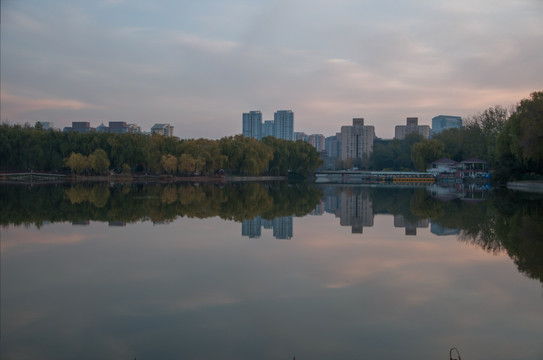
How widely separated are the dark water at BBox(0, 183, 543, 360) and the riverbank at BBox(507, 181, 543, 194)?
81.5 ft

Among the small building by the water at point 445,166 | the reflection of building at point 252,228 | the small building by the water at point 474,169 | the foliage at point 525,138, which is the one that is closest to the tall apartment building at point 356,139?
the small building by the water at point 445,166

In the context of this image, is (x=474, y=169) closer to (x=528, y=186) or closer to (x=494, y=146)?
(x=494, y=146)

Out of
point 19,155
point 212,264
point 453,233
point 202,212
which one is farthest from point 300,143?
point 212,264

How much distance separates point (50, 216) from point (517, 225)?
49.6ft

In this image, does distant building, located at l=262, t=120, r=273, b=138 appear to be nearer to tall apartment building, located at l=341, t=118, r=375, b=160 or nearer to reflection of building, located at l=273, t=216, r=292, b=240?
tall apartment building, located at l=341, t=118, r=375, b=160

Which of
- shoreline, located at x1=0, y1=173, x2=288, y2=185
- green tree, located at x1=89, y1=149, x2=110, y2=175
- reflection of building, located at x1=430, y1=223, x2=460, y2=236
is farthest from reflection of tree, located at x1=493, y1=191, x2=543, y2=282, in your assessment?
green tree, located at x1=89, y1=149, x2=110, y2=175

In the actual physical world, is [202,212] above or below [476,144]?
below

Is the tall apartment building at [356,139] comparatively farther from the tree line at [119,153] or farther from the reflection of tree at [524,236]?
the reflection of tree at [524,236]

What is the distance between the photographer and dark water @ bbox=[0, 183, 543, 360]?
506cm

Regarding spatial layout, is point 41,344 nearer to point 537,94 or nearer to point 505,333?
point 505,333

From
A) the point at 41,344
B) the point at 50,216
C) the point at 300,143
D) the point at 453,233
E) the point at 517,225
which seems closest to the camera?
the point at 41,344

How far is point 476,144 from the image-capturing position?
195 ft

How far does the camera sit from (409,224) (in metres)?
15.5

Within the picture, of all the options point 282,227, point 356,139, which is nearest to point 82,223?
point 282,227
